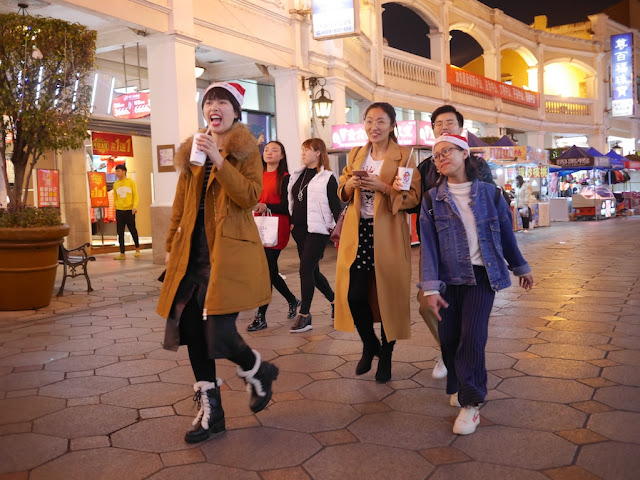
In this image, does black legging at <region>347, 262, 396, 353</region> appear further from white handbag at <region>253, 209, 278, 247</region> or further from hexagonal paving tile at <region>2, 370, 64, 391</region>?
hexagonal paving tile at <region>2, 370, 64, 391</region>

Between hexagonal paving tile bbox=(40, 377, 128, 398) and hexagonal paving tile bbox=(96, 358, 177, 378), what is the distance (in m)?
0.12

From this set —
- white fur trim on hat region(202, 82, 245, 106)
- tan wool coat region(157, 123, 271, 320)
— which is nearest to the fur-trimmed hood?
tan wool coat region(157, 123, 271, 320)

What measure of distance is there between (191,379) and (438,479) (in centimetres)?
210

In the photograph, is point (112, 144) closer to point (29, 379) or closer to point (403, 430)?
point (29, 379)

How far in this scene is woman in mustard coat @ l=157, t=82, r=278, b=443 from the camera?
312 cm

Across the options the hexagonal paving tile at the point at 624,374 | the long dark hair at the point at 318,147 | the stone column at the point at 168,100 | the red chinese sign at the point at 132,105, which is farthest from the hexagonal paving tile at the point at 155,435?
the red chinese sign at the point at 132,105

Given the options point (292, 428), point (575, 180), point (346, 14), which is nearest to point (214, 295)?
point (292, 428)

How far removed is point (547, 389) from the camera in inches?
152

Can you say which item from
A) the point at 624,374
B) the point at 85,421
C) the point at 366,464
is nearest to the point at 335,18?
the point at 624,374

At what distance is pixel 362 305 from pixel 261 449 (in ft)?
4.20

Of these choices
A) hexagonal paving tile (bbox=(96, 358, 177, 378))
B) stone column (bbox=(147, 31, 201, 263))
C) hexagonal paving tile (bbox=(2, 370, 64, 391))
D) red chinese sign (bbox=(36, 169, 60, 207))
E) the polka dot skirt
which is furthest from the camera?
red chinese sign (bbox=(36, 169, 60, 207))

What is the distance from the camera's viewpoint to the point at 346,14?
12.4 meters

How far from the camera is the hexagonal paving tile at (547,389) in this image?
3.70 metres

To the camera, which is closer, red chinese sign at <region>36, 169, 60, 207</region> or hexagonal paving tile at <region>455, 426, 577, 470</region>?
Answer: hexagonal paving tile at <region>455, 426, 577, 470</region>
